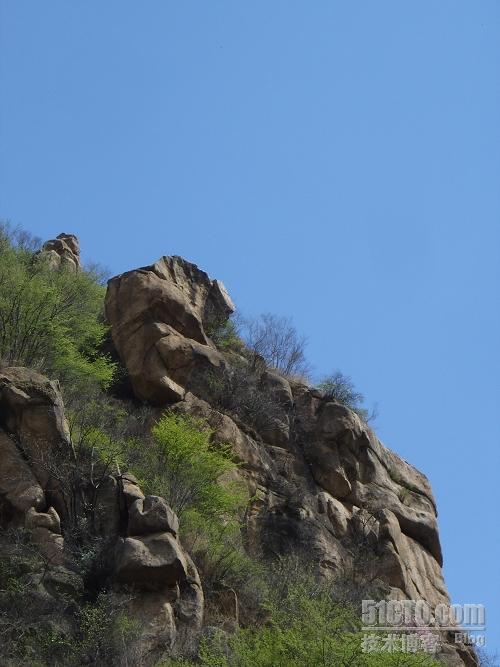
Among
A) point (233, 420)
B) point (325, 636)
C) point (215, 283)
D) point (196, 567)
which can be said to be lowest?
point (325, 636)

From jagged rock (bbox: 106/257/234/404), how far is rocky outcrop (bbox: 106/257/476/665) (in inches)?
1.2

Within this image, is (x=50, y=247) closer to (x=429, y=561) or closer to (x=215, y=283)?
(x=215, y=283)

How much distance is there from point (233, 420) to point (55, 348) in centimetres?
569

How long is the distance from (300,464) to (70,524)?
1078cm

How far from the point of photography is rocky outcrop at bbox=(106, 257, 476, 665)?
3134 centimetres

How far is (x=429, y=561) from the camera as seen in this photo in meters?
35.2

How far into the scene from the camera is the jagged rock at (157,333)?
3397 cm

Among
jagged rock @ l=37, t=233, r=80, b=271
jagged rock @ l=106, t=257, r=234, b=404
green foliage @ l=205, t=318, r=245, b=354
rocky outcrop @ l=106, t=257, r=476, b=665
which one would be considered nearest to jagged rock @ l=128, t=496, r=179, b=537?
rocky outcrop @ l=106, t=257, r=476, b=665

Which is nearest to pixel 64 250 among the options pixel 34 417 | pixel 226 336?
pixel 226 336

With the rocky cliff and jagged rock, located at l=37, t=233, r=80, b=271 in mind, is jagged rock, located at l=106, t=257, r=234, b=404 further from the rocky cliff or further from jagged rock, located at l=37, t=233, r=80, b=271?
jagged rock, located at l=37, t=233, r=80, b=271

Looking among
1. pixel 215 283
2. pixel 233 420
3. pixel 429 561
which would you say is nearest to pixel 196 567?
pixel 233 420

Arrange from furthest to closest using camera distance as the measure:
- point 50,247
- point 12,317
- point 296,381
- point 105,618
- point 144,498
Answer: point 50,247
point 296,381
point 12,317
point 144,498
point 105,618

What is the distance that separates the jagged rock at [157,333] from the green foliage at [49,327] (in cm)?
82

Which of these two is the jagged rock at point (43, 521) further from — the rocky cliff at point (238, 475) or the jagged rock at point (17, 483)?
the jagged rock at point (17, 483)
